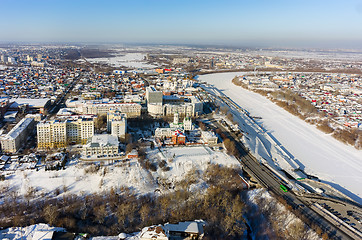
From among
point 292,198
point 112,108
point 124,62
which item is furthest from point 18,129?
point 124,62

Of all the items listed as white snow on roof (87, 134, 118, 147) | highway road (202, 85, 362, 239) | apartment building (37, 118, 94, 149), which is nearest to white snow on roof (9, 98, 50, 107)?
apartment building (37, 118, 94, 149)

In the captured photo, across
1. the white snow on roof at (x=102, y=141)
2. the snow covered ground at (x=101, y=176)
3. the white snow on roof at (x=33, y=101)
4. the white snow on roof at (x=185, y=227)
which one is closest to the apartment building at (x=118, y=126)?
the white snow on roof at (x=102, y=141)

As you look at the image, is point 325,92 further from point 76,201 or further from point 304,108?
point 76,201

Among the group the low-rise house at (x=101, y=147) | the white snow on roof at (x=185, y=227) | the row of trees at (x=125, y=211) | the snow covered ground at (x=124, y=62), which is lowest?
the row of trees at (x=125, y=211)

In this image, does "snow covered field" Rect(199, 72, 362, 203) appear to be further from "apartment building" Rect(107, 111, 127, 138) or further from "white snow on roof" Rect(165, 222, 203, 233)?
"apartment building" Rect(107, 111, 127, 138)

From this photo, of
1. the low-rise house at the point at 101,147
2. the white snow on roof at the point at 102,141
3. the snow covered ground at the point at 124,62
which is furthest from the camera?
the snow covered ground at the point at 124,62

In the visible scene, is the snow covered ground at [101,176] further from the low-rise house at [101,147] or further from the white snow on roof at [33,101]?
the white snow on roof at [33,101]
